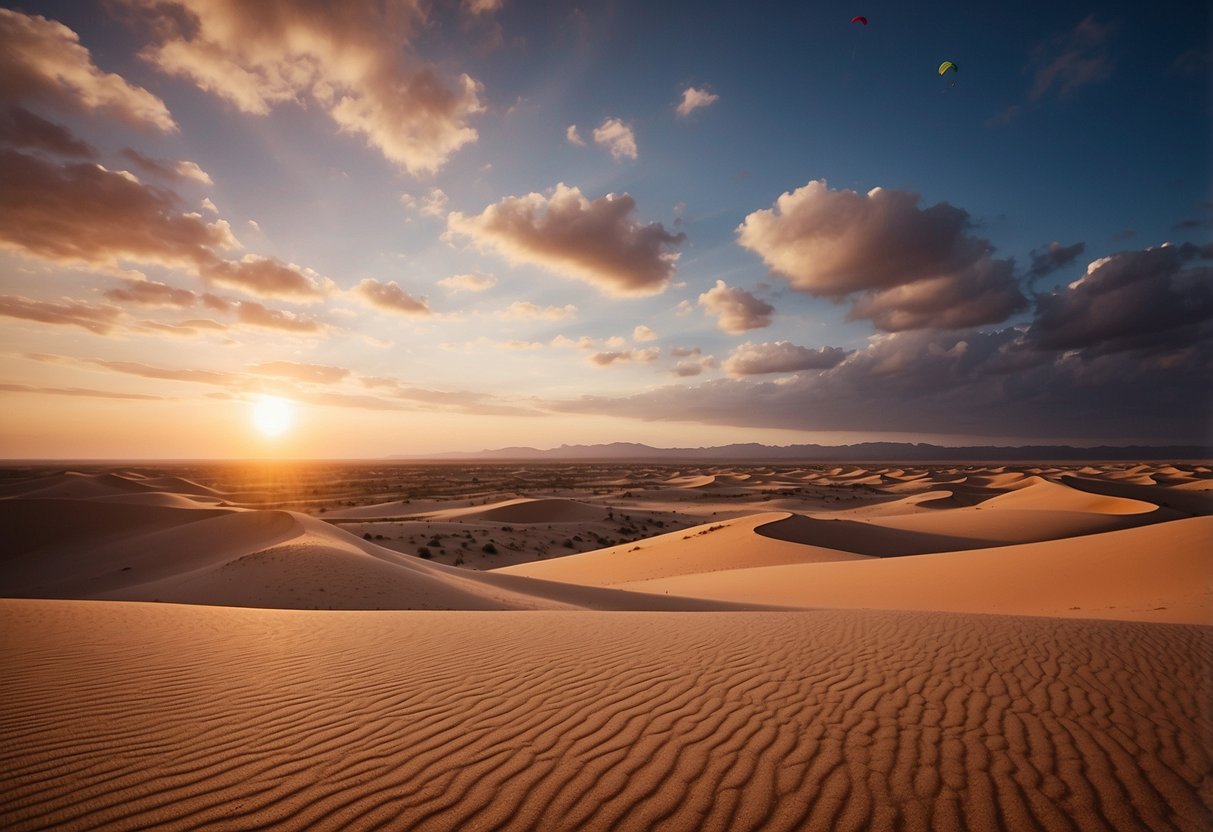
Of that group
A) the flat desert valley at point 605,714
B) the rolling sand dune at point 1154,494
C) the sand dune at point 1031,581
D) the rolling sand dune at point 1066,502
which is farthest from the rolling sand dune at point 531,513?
the rolling sand dune at point 1154,494

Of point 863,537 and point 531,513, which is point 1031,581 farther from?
point 531,513

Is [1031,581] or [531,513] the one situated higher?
[1031,581]

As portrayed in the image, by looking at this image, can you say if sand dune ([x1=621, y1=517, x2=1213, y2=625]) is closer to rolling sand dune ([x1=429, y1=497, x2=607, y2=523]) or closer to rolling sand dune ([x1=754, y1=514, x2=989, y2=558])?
rolling sand dune ([x1=754, y1=514, x2=989, y2=558])

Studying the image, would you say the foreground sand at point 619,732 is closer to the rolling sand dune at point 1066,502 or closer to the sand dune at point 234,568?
the sand dune at point 234,568

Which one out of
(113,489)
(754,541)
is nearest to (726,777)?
(754,541)

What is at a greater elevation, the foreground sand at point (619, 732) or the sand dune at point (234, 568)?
the foreground sand at point (619, 732)

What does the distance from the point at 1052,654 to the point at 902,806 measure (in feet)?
11.4

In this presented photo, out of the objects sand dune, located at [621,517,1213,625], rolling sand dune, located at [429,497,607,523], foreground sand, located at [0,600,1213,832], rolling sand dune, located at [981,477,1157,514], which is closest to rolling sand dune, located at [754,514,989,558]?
sand dune, located at [621,517,1213,625]

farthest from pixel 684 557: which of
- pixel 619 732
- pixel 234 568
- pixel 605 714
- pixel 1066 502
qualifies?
pixel 1066 502

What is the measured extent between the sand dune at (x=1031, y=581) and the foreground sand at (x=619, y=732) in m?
4.81

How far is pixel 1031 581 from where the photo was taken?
37.6 feet

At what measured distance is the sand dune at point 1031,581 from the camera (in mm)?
9211

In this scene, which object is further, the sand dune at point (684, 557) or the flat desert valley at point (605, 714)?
the sand dune at point (684, 557)

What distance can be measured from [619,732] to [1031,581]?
12506 millimetres
